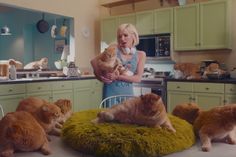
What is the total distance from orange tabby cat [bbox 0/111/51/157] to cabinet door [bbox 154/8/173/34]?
3.80m

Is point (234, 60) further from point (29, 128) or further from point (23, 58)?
point (23, 58)

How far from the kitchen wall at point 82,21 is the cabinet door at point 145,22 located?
47.4 inches

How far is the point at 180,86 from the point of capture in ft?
12.8

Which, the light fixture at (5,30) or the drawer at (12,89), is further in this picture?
the light fixture at (5,30)

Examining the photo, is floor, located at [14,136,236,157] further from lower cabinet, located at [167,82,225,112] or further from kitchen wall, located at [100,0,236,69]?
kitchen wall, located at [100,0,236,69]

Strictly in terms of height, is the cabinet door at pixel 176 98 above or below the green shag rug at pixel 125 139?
below

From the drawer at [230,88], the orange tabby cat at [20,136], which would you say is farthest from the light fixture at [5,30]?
the orange tabby cat at [20,136]

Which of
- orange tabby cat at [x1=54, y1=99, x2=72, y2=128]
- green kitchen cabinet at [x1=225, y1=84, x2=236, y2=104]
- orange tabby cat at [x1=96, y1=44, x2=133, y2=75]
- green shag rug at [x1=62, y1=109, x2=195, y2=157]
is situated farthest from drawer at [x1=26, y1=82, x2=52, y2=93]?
green shag rug at [x1=62, y1=109, x2=195, y2=157]

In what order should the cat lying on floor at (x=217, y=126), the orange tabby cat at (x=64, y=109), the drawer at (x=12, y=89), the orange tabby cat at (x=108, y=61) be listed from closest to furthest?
the cat lying on floor at (x=217, y=126)
the orange tabby cat at (x=64, y=109)
the orange tabby cat at (x=108, y=61)
the drawer at (x=12, y=89)

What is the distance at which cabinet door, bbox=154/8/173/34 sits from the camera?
14.3 feet

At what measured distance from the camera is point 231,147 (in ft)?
2.87

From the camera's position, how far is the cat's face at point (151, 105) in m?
0.84

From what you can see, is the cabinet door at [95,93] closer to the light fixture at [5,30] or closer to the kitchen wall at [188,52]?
the kitchen wall at [188,52]

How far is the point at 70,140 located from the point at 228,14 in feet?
11.9
